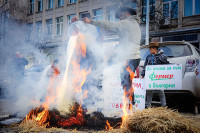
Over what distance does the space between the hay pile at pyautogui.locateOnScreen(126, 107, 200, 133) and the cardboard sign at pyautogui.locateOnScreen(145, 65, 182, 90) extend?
6.09 ft

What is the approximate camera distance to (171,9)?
17.5 metres

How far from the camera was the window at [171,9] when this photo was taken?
17.4m

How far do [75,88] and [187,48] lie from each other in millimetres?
2871

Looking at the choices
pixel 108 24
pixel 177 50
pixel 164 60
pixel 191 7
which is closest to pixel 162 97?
pixel 164 60

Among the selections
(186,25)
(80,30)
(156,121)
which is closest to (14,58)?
(80,30)

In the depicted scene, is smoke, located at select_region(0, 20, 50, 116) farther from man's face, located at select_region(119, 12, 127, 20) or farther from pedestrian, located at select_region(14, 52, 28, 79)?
man's face, located at select_region(119, 12, 127, 20)

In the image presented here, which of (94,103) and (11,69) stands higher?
(11,69)

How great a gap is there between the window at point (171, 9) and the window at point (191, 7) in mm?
836

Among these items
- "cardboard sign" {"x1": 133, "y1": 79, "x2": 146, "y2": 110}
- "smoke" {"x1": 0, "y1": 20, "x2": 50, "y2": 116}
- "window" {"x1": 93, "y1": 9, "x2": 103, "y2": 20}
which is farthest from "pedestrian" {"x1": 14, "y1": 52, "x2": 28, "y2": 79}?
"window" {"x1": 93, "y1": 9, "x2": 103, "y2": 20}

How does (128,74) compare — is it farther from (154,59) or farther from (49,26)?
(49,26)

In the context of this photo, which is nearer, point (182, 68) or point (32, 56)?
point (182, 68)

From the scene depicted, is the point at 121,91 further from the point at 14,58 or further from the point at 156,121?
the point at 14,58

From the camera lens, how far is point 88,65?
479 centimetres

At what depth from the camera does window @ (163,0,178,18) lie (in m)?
17.4
